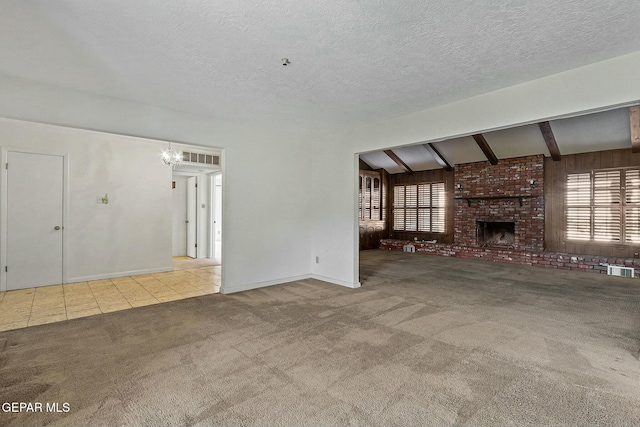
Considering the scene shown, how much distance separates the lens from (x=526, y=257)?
770 cm

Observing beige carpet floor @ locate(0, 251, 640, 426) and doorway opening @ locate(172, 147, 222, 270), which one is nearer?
beige carpet floor @ locate(0, 251, 640, 426)

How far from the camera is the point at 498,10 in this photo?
7.28ft

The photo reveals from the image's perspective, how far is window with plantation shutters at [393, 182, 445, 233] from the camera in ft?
33.4

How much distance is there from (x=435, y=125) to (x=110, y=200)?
5771mm

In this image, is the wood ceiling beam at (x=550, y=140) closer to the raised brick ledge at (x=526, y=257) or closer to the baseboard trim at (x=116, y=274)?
the raised brick ledge at (x=526, y=257)

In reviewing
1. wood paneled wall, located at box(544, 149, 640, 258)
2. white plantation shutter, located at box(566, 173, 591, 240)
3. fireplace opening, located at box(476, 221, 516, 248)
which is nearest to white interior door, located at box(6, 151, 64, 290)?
fireplace opening, located at box(476, 221, 516, 248)

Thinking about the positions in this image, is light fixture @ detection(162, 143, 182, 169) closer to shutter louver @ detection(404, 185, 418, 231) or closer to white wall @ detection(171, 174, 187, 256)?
white wall @ detection(171, 174, 187, 256)

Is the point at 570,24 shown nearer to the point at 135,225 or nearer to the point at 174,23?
the point at 174,23

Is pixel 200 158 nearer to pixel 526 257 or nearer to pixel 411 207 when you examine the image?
pixel 411 207

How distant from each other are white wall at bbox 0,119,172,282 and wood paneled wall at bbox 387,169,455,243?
296 inches

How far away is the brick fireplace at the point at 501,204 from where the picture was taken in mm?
8062

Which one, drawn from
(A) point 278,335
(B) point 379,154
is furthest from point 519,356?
(B) point 379,154

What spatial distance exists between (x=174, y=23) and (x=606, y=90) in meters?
3.82

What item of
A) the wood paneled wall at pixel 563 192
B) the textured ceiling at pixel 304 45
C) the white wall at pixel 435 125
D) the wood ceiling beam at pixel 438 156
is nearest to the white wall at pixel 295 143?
the white wall at pixel 435 125
